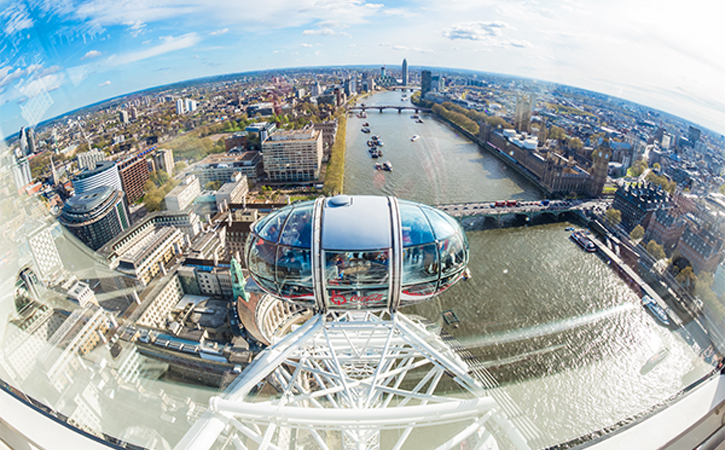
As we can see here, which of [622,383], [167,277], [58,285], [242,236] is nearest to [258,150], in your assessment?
[242,236]

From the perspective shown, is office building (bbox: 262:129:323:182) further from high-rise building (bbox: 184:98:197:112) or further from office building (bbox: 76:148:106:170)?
high-rise building (bbox: 184:98:197:112)

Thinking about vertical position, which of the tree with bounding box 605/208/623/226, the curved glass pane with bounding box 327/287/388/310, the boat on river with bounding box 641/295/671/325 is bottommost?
the boat on river with bounding box 641/295/671/325

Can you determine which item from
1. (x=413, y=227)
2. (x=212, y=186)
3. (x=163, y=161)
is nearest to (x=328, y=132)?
(x=212, y=186)

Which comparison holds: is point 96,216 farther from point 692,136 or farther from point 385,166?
point 692,136

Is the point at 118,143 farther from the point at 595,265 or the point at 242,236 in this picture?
the point at 595,265

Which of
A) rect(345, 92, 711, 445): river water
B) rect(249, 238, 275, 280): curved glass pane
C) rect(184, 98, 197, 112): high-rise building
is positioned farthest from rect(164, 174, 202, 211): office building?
rect(249, 238, 275, 280): curved glass pane

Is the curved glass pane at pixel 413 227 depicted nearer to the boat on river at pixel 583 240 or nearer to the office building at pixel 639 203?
the boat on river at pixel 583 240
